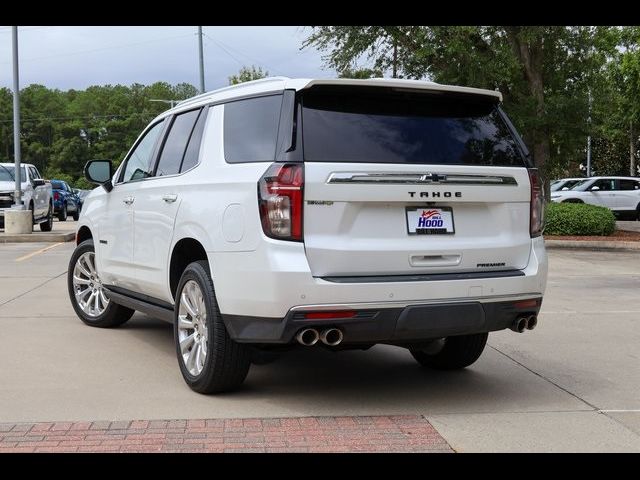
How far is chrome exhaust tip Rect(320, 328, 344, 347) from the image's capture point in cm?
467

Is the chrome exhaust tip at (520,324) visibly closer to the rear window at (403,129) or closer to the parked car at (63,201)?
the rear window at (403,129)

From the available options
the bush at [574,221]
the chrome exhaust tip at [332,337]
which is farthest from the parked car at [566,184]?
the chrome exhaust tip at [332,337]

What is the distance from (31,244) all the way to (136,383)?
13679 mm

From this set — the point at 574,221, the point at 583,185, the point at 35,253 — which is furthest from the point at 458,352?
the point at 583,185

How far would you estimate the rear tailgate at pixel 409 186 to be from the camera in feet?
15.4

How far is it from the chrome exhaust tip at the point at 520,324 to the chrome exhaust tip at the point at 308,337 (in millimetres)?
1351

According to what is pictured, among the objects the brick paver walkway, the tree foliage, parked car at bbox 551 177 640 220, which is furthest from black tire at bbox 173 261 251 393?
the tree foliage

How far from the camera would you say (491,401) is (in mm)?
5340

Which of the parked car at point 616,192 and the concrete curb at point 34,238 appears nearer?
the concrete curb at point 34,238

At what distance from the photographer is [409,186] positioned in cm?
486

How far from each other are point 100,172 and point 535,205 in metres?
4.01
